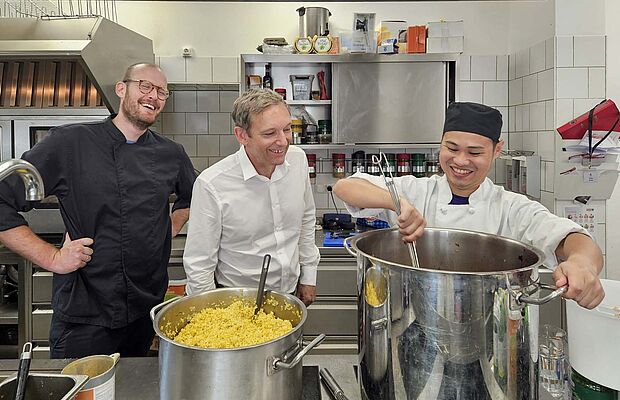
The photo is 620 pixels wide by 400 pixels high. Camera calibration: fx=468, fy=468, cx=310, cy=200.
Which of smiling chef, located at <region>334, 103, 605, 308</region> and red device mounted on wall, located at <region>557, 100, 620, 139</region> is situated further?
red device mounted on wall, located at <region>557, 100, 620, 139</region>

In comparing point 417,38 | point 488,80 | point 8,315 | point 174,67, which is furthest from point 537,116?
point 8,315

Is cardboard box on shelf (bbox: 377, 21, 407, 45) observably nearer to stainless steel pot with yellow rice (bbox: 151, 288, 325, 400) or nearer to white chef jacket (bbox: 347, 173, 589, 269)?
white chef jacket (bbox: 347, 173, 589, 269)

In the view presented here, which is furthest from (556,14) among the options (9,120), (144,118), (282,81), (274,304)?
(9,120)

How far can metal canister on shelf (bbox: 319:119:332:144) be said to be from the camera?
3.49 meters

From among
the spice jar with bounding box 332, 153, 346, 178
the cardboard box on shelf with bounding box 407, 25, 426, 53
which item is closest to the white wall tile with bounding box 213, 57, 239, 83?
the spice jar with bounding box 332, 153, 346, 178

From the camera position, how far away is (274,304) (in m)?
1.21

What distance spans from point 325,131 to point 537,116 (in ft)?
4.80

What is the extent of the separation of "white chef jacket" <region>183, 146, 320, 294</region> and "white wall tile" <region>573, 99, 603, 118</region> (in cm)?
193

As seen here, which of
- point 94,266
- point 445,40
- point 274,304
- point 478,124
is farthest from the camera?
point 445,40

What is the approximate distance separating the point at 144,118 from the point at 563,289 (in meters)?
1.65

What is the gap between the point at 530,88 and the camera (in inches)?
128

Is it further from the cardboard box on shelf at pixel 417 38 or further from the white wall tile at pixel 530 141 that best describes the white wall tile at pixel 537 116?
the cardboard box on shelf at pixel 417 38

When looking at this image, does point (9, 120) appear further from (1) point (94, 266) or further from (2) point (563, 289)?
(2) point (563, 289)

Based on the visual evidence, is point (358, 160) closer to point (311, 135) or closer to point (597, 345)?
point (311, 135)
